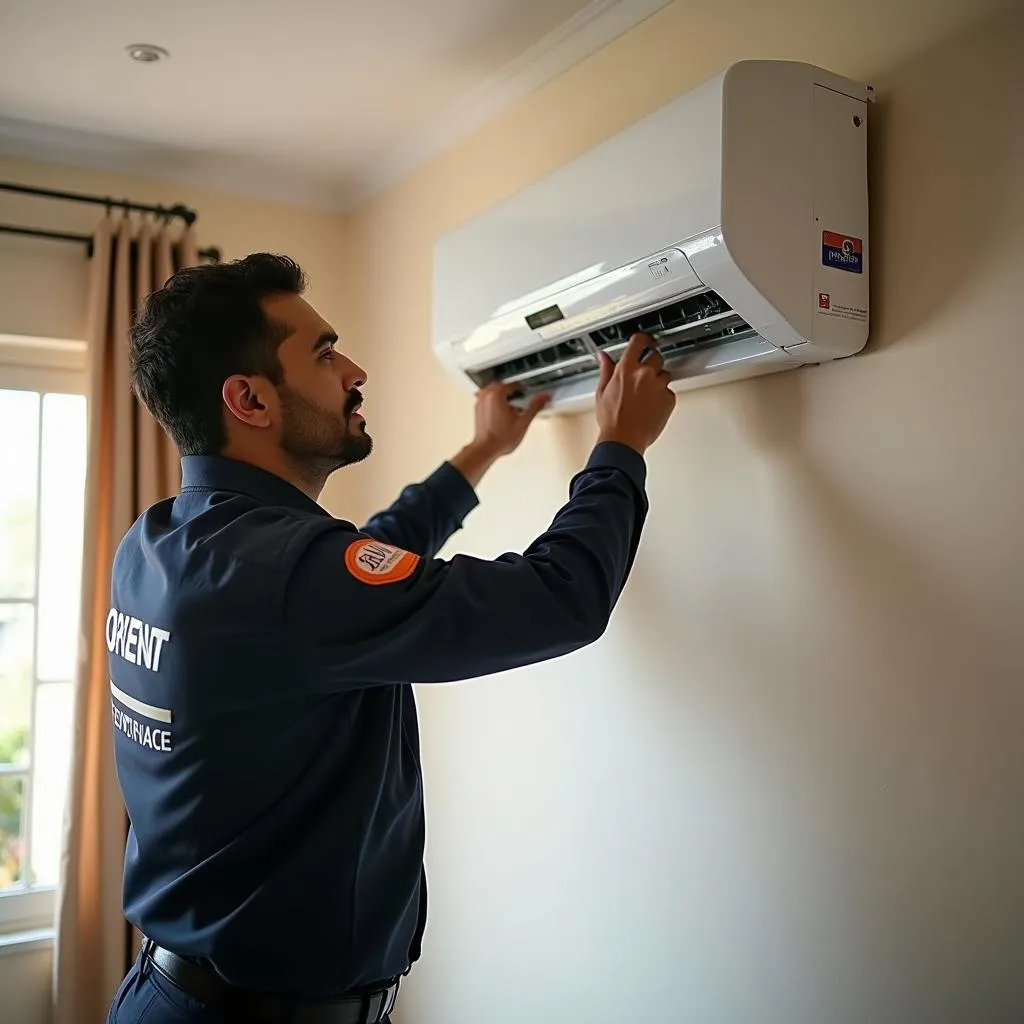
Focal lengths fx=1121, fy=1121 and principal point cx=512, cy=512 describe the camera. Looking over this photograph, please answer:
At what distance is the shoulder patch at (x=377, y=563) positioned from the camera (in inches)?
48.4

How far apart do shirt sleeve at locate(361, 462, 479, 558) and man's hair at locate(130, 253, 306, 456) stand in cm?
48

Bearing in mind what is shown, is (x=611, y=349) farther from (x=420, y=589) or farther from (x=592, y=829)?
(x=592, y=829)

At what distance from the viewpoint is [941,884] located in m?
1.33

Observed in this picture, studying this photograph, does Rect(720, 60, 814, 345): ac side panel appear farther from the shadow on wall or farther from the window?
the window

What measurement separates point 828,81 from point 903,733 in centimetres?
82

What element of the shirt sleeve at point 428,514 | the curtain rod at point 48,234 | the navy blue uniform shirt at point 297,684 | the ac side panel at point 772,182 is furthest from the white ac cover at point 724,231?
the curtain rod at point 48,234

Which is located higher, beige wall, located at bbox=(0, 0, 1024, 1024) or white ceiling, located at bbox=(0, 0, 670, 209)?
white ceiling, located at bbox=(0, 0, 670, 209)

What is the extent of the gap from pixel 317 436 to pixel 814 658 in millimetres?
731

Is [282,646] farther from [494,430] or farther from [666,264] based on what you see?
[494,430]

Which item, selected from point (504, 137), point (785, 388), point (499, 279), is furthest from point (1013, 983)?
point (504, 137)

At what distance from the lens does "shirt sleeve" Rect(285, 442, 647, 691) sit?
47.9 inches

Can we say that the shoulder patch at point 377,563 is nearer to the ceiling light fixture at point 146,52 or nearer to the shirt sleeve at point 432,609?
the shirt sleeve at point 432,609

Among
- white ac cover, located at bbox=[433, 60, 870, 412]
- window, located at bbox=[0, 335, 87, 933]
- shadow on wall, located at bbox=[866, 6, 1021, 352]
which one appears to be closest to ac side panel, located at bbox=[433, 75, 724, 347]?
white ac cover, located at bbox=[433, 60, 870, 412]

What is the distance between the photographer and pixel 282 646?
1253 millimetres
